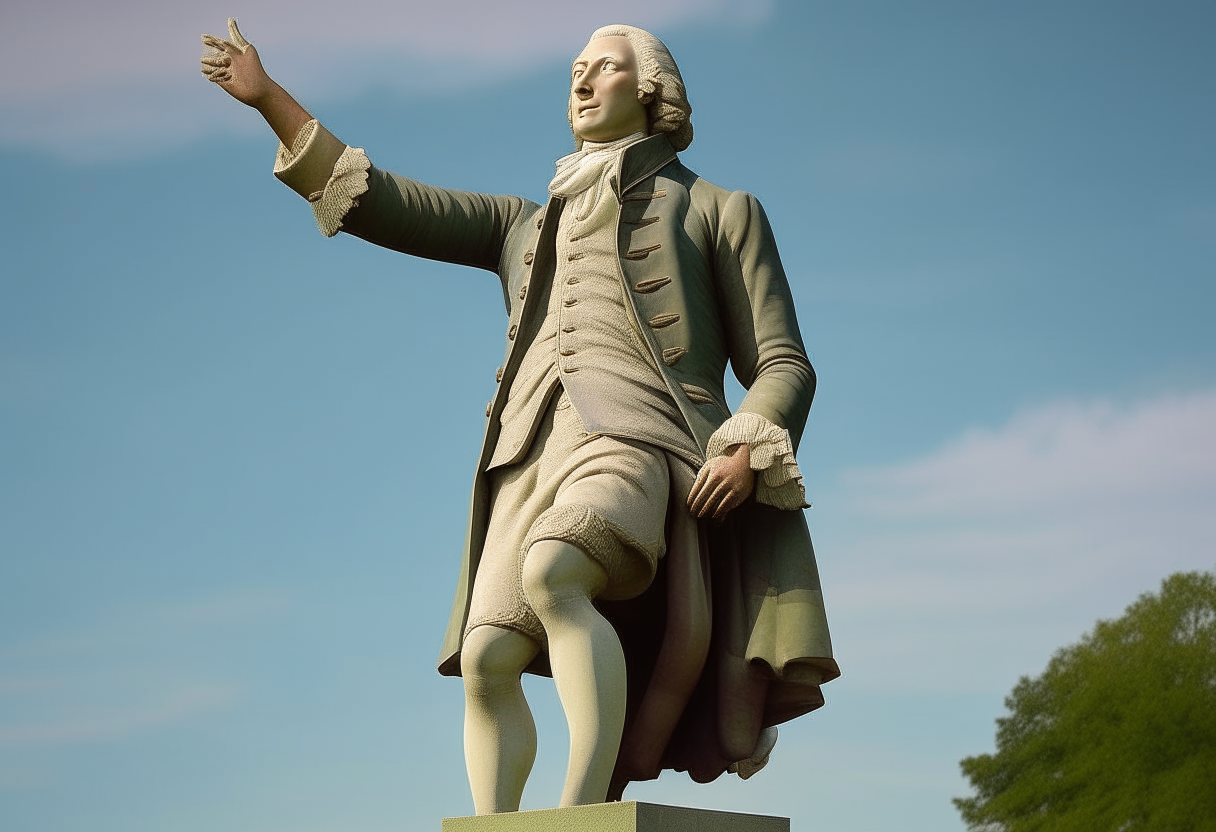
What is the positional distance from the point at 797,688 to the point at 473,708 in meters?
1.01

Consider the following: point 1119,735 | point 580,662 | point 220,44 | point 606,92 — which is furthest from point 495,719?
point 1119,735

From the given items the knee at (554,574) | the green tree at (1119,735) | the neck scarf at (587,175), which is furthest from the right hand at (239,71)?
the green tree at (1119,735)

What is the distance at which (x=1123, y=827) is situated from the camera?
68.0ft

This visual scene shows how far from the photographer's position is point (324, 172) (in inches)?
214

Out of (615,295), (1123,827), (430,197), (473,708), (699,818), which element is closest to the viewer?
(699,818)

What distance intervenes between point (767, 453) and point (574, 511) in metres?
0.65

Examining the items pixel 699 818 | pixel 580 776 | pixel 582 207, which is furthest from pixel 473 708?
pixel 582 207

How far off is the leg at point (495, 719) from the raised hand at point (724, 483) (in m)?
0.67

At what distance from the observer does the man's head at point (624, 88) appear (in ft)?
17.9

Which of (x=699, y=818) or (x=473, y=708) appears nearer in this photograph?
(x=699, y=818)

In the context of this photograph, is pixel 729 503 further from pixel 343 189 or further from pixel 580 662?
pixel 343 189

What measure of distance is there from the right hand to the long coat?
18.5 inches

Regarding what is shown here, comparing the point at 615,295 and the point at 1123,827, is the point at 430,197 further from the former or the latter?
the point at 1123,827

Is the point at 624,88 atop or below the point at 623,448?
atop
